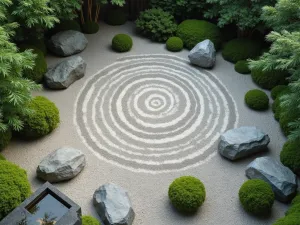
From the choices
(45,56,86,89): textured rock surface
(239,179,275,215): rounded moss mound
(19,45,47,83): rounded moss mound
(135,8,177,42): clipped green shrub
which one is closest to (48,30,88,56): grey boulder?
(45,56,86,89): textured rock surface

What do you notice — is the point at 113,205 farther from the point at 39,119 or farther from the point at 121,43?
the point at 121,43

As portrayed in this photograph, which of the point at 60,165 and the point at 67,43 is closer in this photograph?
the point at 60,165

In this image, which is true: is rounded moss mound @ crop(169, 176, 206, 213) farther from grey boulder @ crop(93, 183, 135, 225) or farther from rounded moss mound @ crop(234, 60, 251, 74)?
rounded moss mound @ crop(234, 60, 251, 74)

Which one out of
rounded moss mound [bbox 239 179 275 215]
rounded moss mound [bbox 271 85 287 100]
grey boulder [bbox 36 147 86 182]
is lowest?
grey boulder [bbox 36 147 86 182]

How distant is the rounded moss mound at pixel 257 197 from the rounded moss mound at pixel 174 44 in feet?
16.8

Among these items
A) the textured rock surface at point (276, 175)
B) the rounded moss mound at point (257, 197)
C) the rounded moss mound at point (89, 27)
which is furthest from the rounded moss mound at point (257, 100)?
the rounded moss mound at point (89, 27)

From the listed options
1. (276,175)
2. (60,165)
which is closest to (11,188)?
(60,165)

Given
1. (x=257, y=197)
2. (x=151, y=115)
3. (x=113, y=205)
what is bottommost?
(x=151, y=115)

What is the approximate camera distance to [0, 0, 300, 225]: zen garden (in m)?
7.87

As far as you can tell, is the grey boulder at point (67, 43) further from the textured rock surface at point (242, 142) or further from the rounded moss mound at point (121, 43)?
the textured rock surface at point (242, 142)

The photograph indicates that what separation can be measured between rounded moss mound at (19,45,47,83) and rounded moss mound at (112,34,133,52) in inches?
82.4

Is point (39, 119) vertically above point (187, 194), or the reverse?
point (39, 119)

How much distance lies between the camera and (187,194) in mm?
7859

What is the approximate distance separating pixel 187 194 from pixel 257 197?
4.15ft
